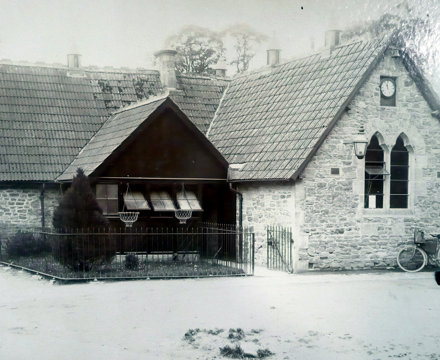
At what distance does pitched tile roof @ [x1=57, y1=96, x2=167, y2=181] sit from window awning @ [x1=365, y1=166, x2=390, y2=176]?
239 inches

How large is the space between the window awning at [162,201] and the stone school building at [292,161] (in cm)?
4

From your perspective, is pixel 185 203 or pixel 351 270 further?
pixel 185 203

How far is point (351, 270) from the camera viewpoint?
17.9m

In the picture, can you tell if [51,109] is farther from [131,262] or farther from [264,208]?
[264,208]

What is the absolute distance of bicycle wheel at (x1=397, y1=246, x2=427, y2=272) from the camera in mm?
18344

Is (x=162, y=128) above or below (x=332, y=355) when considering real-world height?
above

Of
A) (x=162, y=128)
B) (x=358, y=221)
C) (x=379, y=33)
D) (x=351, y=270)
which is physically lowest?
(x=351, y=270)

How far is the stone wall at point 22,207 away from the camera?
20.0 meters

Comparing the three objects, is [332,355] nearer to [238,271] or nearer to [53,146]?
[238,271]

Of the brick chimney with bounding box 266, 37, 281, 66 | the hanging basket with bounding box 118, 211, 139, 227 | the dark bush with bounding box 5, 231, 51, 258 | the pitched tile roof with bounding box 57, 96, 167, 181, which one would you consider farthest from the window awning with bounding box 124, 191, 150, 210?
the brick chimney with bounding box 266, 37, 281, 66

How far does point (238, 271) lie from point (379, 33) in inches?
311

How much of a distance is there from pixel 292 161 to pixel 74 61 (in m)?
11.1

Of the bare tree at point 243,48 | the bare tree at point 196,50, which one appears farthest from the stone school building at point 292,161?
the bare tree at point 196,50

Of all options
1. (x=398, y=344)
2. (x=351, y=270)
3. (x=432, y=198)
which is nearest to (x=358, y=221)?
(x=351, y=270)
